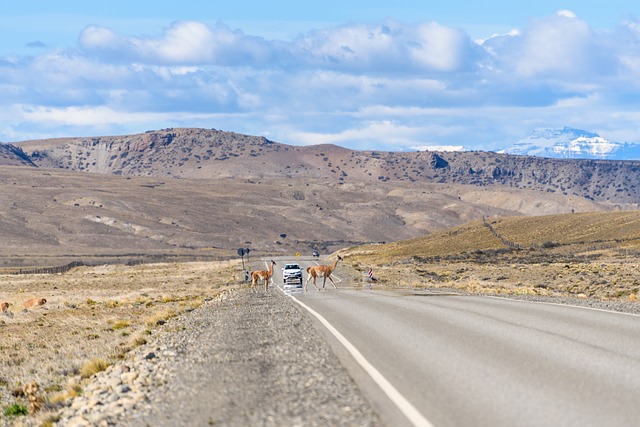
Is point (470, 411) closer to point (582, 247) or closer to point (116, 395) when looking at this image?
point (116, 395)

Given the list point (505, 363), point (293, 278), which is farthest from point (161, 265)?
point (505, 363)

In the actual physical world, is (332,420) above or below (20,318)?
above

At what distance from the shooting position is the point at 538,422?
8133 mm

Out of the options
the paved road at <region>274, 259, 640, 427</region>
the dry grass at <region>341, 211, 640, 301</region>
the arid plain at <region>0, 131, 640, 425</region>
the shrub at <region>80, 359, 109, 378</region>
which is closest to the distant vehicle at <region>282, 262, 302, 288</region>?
the arid plain at <region>0, 131, 640, 425</region>

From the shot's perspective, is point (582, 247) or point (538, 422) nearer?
point (538, 422)

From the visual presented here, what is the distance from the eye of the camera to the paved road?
8.63 metres

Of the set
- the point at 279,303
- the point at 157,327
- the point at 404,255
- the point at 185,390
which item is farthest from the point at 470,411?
the point at 404,255

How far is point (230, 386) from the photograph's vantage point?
35.5 ft

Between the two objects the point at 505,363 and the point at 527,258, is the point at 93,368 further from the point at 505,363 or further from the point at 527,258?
the point at 527,258

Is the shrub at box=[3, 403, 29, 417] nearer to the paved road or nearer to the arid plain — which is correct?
the arid plain

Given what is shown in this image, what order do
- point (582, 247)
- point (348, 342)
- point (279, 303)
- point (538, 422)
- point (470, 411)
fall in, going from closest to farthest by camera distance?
1. point (538, 422)
2. point (470, 411)
3. point (348, 342)
4. point (279, 303)
5. point (582, 247)

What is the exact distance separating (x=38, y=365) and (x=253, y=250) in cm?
15653

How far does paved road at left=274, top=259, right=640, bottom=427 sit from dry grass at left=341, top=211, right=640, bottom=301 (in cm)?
1920

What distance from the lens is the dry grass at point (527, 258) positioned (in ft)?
152
